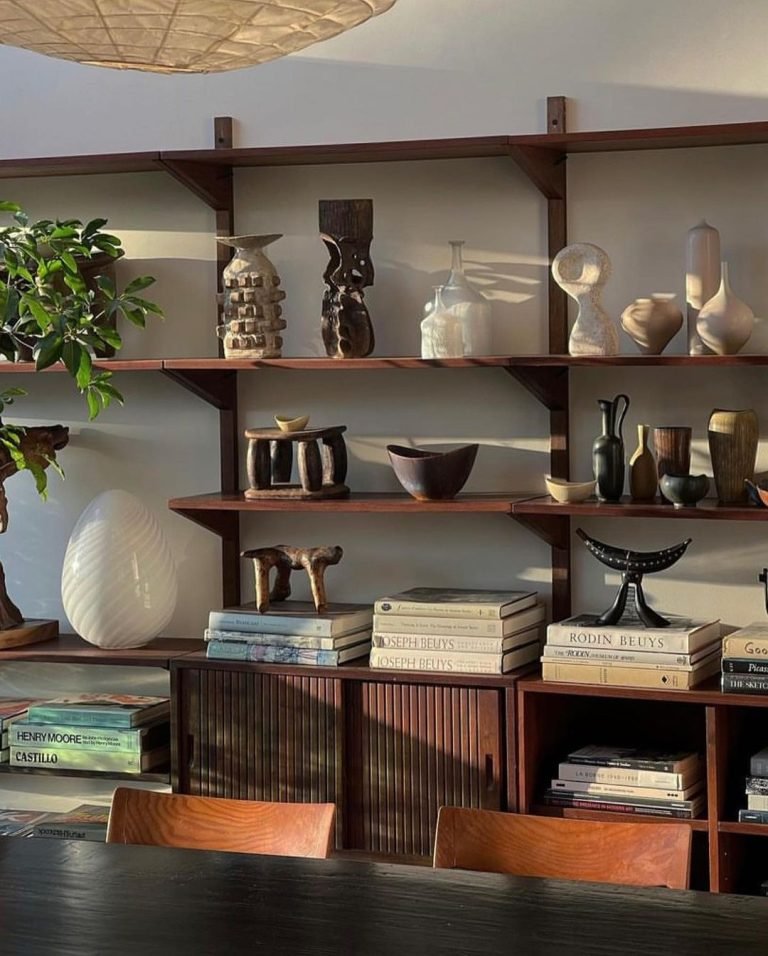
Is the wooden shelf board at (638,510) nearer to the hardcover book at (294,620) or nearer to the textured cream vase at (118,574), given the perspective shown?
the hardcover book at (294,620)

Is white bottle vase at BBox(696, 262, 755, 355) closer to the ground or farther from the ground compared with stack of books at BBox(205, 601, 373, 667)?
farther from the ground

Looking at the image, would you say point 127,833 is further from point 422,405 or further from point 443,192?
point 443,192

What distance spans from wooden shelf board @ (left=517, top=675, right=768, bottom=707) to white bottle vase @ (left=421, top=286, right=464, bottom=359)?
0.76m

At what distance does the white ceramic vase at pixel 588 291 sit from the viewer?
3.32m

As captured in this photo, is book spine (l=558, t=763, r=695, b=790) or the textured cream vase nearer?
book spine (l=558, t=763, r=695, b=790)

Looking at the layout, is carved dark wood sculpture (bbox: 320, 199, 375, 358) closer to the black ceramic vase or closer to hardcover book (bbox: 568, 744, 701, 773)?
the black ceramic vase

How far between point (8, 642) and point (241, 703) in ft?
2.17

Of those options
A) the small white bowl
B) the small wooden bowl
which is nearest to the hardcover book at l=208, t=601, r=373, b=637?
the small wooden bowl

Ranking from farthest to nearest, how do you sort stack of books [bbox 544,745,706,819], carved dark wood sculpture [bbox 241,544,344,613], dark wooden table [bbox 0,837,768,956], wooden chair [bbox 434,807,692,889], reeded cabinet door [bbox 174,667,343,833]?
1. carved dark wood sculpture [bbox 241,544,344,613]
2. reeded cabinet door [bbox 174,667,343,833]
3. stack of books [bbox 544,745,706,819]
4. wooden chair [bbox 434,807,692,889]
5. dark wooden table [bbox 0,837,768,956]

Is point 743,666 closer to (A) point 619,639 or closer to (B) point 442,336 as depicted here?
(A) point 619,639

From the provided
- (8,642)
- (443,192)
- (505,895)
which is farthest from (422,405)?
(505,895)

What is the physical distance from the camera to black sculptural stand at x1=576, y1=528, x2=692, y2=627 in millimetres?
3242

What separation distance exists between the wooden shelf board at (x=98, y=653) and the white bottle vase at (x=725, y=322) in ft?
4.73

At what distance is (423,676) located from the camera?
3.35 m
